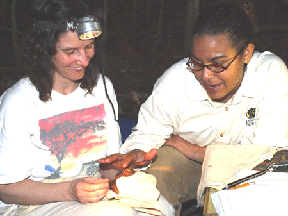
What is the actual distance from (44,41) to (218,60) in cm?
105

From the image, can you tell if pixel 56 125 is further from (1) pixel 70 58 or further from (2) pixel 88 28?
(2) pixel 88 28

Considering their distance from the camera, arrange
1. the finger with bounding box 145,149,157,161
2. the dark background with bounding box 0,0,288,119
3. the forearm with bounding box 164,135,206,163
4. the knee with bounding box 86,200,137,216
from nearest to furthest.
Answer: the knee with bounding box 86,200,137,216, the finger with bounding box 145,149,157,161, the forearm with bounding box 164,135,206,163, the dark background with bounding box 0,0,288,119

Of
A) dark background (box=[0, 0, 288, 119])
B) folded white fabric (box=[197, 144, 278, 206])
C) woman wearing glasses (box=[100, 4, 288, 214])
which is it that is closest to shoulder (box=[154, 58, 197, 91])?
woman wearing glasses (box=[100, 4, 288, 214])

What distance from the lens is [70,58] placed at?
83.6 inches

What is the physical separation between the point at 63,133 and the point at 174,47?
7659 millimetres

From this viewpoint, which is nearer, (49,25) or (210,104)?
(49,25)

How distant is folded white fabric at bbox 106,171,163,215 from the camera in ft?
6.34

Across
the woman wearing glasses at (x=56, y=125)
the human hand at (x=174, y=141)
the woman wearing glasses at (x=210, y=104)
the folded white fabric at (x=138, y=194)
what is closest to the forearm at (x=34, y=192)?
the woman wearing glasses at (x=56, y=125)

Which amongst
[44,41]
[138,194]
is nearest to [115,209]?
[138,194]

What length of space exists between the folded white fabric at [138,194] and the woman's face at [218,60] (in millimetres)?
741

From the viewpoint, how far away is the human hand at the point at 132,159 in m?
2.11

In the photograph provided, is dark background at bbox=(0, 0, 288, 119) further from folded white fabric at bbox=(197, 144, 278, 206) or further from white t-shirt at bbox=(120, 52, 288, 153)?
folded white fabric at bbox=(197, 144, 278, 206)

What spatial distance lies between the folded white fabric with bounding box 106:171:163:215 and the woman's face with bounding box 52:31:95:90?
72cm

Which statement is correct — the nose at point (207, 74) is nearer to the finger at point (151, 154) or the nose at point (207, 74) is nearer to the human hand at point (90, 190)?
the finger at point (151, 154)
